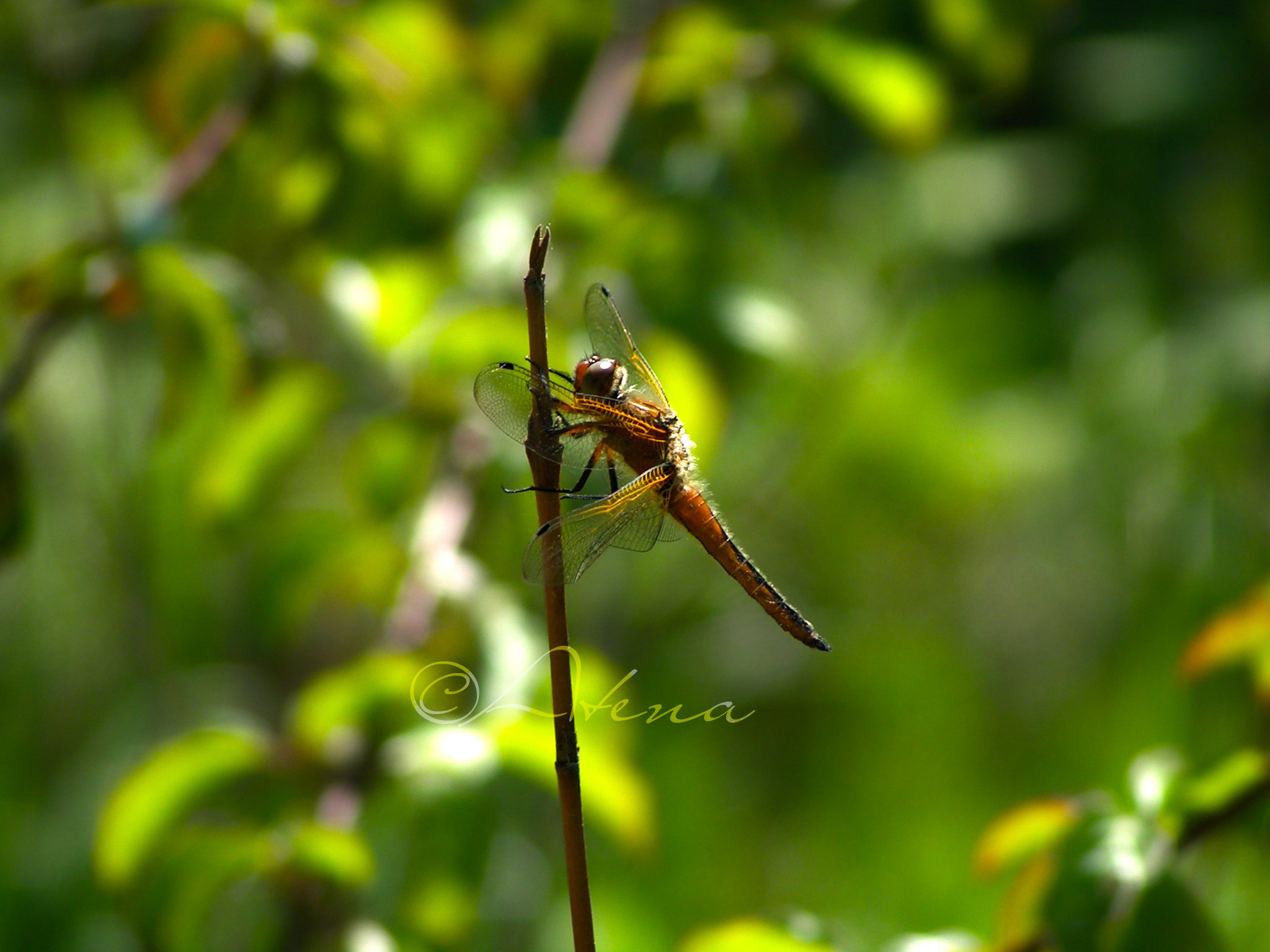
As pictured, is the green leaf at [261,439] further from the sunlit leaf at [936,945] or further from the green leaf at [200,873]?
the sunlit leaf at [936,945]

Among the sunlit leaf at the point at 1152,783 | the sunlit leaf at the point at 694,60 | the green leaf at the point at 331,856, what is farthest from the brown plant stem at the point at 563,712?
the sunlit leaf at the point at 694,60

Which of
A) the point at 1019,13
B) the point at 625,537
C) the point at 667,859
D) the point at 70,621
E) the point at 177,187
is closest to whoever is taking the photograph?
the point at 625,537

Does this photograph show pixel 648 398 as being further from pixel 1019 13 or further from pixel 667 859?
pixel 667 859

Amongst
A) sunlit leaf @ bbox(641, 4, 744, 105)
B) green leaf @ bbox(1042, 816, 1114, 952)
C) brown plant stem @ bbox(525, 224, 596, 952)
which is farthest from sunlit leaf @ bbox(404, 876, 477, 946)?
sunlit leaf @ bbox(641, 4, 744, 105)

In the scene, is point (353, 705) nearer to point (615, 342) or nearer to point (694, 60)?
point (615, 342)

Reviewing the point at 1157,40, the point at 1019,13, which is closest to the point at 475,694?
the point at 1019,13

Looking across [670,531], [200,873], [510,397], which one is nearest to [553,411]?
[510,397]

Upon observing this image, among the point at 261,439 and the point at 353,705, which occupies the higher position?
the point at 261,439
